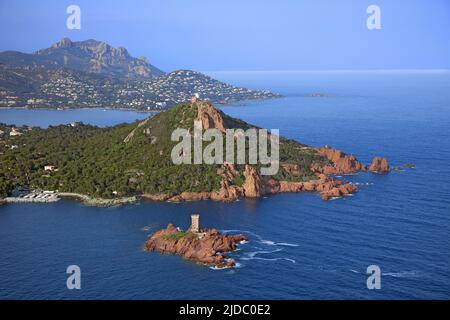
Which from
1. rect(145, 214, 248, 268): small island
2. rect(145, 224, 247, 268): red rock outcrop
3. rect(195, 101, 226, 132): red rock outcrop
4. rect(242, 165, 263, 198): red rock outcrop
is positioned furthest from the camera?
rect(195, 101, 226, 132): red rock outcrop

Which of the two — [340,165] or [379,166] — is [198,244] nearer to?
[340,165]

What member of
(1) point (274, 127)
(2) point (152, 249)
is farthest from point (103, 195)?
(1) point (274, 127)

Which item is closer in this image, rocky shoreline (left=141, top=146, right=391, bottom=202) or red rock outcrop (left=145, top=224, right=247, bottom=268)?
red rock outcrop (left=145, top=224, right=247, bottom=268)

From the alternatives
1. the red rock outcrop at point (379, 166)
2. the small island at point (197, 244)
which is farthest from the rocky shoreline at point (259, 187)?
the small island at point (197, 244)

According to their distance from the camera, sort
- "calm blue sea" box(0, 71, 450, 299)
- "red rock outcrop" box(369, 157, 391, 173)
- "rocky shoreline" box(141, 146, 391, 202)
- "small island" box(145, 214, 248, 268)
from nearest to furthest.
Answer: "calm blue sea" box(0, 71, 450, 299) < "small island" box(145, 214, 248, 268) < "rocky shoreline" box(141, 146, 391, 202) < "red rock outcrop" box(369, 157, 391, 173)

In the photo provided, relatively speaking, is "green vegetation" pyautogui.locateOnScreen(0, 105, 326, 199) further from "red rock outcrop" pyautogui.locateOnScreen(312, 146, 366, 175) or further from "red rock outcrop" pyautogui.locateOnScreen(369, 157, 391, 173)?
"red rock outcrop" pyautogui.locateOnScreen(369, 157, 391, 173)

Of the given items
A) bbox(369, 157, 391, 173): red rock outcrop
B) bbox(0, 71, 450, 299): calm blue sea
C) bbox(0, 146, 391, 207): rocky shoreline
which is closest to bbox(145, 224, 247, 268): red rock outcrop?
bbox(0, 71, 450, 299): calm blue sea

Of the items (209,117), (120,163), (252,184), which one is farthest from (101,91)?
(252,184)
